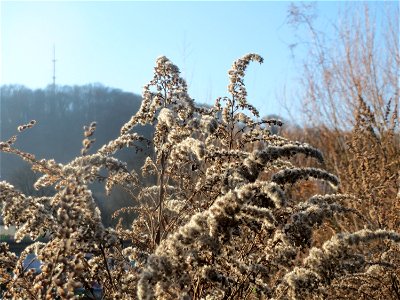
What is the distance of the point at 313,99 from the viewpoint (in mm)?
12195

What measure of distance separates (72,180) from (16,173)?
2400 cm

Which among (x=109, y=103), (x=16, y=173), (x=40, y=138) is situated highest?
(x=109, y=103)

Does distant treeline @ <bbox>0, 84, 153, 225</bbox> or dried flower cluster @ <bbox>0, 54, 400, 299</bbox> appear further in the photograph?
distant treeline @ <bbox>0, 84, 153, 225</bbox>

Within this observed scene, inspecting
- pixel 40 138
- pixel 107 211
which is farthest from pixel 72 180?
pixel 40 138

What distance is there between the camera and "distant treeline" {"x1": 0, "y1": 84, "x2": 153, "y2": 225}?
140 feet

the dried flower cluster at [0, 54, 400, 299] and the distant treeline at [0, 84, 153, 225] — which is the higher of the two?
the distant treeline at [0, 84, 153, 225]

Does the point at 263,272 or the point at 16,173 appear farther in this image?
the point at 16,173

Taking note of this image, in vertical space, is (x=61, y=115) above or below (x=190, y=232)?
above

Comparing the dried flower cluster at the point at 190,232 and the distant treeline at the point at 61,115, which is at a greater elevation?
the distant treeline at the point at 61,115

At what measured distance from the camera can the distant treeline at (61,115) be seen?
140ft

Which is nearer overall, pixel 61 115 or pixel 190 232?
pixel 190 232

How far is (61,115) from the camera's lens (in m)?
49.3

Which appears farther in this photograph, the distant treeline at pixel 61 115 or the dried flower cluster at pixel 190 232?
the distant treeline at pixel 61 115

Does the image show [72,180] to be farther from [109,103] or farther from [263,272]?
[109,103]
